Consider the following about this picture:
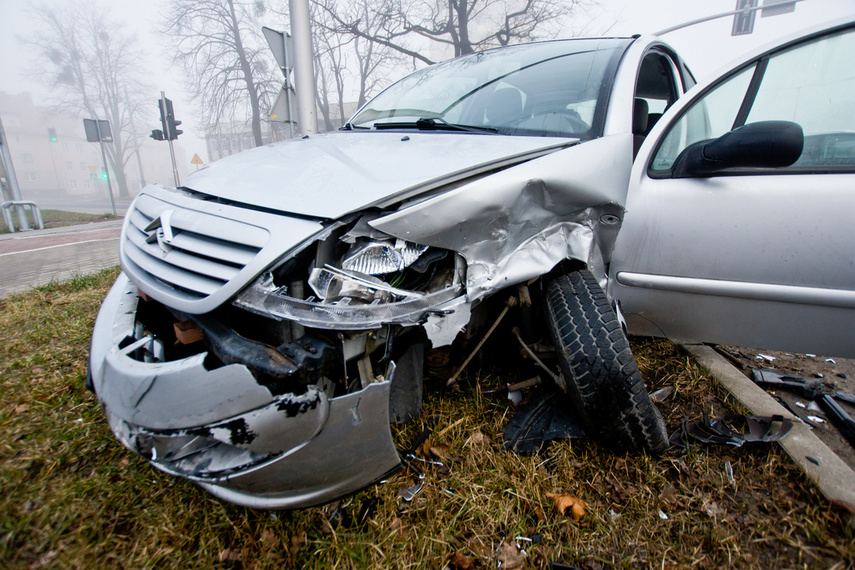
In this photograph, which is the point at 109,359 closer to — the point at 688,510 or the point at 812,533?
the point at 688,510

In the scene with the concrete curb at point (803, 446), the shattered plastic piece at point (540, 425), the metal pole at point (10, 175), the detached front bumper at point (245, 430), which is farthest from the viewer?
the metal pole at point (10, 175)

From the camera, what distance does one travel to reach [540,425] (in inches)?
66.9

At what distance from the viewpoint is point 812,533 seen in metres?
1.32

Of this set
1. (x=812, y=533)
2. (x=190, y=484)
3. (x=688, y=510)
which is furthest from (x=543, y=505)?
(x=190, y=484)

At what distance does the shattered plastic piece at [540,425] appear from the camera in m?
1.64

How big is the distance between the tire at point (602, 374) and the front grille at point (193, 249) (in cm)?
105

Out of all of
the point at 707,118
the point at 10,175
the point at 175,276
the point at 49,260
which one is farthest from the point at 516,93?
the point at 10,175

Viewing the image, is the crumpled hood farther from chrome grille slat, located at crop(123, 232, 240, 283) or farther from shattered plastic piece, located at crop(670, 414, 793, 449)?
shattered plastic piece, located at crop(670, 414, 793, 449)

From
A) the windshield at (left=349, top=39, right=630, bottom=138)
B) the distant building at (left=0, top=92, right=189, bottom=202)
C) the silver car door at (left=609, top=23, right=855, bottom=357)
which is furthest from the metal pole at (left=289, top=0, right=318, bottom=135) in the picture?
the distant building at (left=0, top=92, right=189, bottom=202)

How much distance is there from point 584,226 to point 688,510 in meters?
1.03

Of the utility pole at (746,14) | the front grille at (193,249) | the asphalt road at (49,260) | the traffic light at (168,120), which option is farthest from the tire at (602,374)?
the traffic light at (168,120)

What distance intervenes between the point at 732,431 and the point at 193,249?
2112 mm

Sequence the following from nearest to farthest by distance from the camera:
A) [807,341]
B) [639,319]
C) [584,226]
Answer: [584,226] < [807,341] < [639,319]

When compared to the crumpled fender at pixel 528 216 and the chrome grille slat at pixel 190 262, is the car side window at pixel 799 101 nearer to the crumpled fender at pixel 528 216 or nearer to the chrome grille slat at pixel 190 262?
the crumpled fender at pixel 528 216
